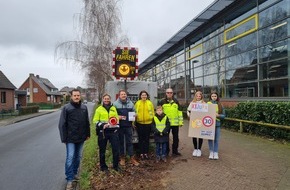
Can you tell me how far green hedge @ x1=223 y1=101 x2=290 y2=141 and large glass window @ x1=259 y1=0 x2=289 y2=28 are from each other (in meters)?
4.38

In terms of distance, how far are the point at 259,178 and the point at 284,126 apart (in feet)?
14.8

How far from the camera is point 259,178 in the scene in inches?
216

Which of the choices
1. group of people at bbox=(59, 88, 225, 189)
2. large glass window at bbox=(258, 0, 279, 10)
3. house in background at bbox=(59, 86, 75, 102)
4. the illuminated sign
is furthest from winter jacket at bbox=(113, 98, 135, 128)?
house in background at bbox=(59, 86, 75, 102)

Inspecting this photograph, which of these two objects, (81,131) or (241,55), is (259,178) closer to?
(81,131)

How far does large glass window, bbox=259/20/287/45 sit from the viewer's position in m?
13.0

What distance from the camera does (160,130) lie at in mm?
6938

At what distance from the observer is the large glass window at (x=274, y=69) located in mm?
12844

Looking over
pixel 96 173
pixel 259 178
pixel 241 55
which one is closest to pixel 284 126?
pixel 259 178

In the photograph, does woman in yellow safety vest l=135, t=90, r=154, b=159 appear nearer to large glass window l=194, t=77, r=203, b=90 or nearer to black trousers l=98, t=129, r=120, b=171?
black trousers l=98, t=129, r=120, b=171

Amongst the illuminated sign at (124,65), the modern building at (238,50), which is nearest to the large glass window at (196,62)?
the modern building at (238,50)

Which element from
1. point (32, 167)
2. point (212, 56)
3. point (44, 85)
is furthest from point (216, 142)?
point (44, 85)

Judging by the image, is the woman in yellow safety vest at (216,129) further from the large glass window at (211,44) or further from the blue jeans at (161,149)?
the large glass window at (211,44)

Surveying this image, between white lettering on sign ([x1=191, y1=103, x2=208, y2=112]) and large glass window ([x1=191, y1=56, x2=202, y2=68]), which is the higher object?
large glass window ([x1=191, y1=56, x2=202, y2=68])

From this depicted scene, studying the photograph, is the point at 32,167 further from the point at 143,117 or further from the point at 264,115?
the point at 264,115
